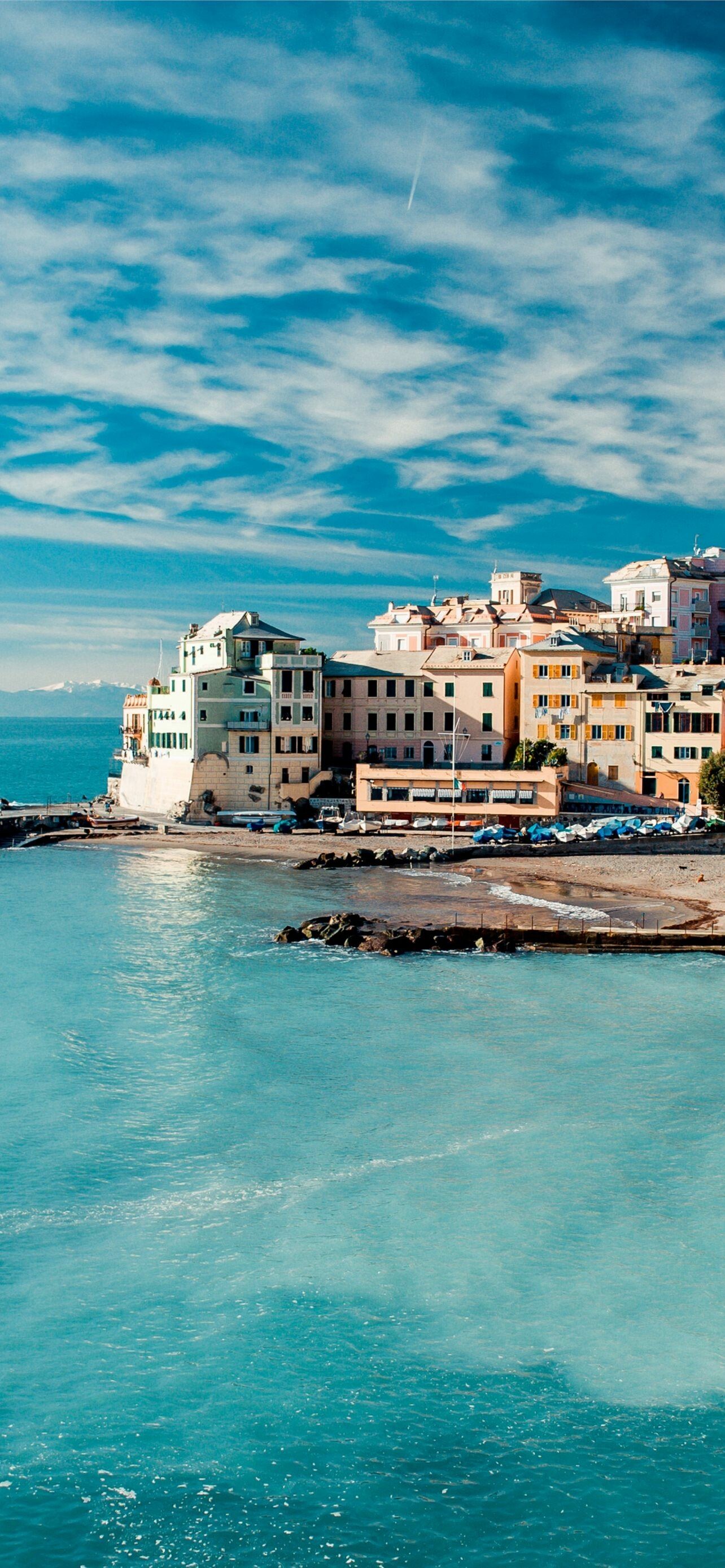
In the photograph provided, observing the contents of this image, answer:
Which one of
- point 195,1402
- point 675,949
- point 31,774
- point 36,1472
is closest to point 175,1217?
point 195,1402

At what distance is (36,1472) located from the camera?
1527 centimetres

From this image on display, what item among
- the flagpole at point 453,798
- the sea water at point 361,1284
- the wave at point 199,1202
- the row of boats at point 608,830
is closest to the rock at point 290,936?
the sea water at point 361,1284

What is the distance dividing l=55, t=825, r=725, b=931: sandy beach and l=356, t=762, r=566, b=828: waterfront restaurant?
11.4 ft

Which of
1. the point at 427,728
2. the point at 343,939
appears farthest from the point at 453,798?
the point at 343,939

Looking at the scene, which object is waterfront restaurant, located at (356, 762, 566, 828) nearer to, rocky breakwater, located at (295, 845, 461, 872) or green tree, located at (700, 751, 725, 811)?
rocky breakwater, located at (295, 845, 461, 872)

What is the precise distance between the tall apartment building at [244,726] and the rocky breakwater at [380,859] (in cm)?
1215

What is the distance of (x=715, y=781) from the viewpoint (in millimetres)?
64625

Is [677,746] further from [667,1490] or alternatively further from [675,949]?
[667,1490]

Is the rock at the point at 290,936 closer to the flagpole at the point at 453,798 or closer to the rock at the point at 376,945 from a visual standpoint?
the rock at the point at 376,945

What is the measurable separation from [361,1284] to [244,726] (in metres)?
55.0

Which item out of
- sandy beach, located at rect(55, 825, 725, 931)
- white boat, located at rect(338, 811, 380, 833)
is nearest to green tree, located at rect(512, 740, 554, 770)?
sandy beach, located at rect(55, 825, 725, 931)

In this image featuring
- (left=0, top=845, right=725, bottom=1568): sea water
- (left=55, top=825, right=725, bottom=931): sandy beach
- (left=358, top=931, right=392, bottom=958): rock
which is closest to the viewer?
(left=0, top=845, right=725, bottom=1568): sea water

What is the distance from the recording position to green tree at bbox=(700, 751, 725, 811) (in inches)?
2537

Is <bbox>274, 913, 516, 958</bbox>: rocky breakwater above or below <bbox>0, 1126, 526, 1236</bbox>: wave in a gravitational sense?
above
